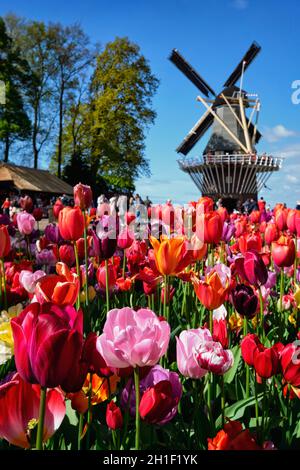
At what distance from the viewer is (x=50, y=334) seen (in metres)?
0.91

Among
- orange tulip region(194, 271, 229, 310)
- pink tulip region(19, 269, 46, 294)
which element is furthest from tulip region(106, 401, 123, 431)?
pink tulip region(19, 269, 46, 294)

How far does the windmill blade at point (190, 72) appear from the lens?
38.1 meters

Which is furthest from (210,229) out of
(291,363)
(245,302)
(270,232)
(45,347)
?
(45,347)

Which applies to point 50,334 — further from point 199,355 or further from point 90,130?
point 90,130

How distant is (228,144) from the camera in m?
36.3

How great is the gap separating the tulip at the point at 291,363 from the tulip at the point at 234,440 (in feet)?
1.19

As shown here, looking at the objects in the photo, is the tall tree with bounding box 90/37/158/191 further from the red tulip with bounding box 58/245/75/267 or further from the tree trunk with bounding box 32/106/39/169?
the red tulip with bounding box 58/245/75/267

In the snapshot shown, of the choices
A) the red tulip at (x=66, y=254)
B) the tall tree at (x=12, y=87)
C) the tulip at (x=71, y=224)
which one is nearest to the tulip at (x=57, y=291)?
the tulip at (x=71, y=224)

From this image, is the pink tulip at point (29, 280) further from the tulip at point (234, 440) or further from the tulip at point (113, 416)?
the tulip at point (234, 440)

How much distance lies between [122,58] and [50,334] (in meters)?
32.9

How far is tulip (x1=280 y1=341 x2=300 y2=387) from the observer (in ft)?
4.60

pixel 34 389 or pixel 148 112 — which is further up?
pixel 148 112
